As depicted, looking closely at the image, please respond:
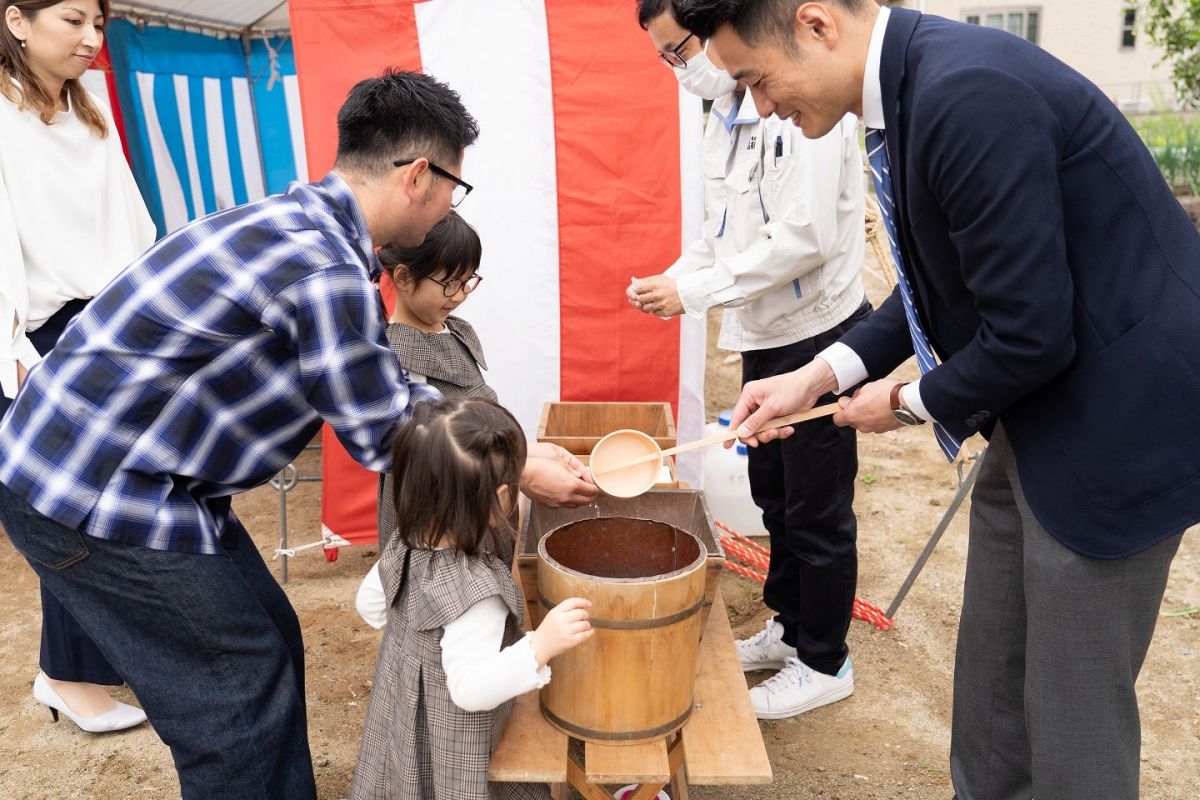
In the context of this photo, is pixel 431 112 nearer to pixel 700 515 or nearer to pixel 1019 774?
pixel 700 515

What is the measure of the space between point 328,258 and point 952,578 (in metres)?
3.30

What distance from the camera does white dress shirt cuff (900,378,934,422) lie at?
5.50 feet

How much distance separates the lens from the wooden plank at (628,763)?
1697 millimetres

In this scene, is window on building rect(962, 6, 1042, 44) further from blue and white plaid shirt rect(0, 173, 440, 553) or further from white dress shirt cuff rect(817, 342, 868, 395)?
blue and white plaid shirt rect(0, 173, 440, 553)

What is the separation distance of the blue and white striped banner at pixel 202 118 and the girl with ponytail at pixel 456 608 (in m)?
3.79

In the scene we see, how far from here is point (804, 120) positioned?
66.8 inches

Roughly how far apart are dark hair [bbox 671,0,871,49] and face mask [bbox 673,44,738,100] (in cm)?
112

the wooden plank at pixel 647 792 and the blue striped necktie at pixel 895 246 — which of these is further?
the wooden plank at pixel 647 792

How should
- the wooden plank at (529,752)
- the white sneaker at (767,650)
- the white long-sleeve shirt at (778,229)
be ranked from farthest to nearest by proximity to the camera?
1. the white sneaker at (767,650)
2. the white long-sleeve shirt at (778,229)
3. the wooden plank at (529,752)

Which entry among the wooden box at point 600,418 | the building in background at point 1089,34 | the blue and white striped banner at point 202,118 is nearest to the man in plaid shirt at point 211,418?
the wooden box at point 600,418

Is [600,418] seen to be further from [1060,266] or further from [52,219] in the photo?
[1060,266]

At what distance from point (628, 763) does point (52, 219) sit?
7.23 feet

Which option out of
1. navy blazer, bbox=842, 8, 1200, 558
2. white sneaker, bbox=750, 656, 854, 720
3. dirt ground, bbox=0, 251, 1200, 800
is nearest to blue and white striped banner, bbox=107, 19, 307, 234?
dirt ground, bbox=0, 251, 1200, 800

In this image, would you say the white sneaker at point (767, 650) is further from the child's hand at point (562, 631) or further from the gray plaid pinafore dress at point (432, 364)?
the child's hand at point (562, 631)
